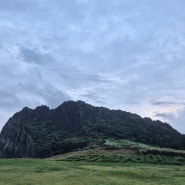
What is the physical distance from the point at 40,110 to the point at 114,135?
46.6m

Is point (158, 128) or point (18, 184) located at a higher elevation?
point (158, 128)

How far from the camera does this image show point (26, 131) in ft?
473

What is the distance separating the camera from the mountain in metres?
129

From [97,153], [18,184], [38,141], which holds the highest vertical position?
[38,141]

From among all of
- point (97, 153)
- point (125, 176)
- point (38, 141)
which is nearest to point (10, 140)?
point (38, 141)

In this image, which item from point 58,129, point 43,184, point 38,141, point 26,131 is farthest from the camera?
point 58,129

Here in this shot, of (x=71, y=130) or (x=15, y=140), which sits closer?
(x=15, y=140)

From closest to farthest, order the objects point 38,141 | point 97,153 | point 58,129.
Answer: point 97,153
point 38,141
point 58,129

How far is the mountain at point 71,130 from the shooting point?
128875 mm

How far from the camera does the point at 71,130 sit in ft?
Result: 507

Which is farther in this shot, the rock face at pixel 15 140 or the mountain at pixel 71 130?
the rock face at pixel 15 140

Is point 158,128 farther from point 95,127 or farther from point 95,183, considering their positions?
point 95,183

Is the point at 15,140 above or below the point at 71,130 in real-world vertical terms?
below

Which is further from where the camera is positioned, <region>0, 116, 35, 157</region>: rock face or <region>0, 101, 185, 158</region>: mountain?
<region>0, 116, 35, 157</region>: rock face
